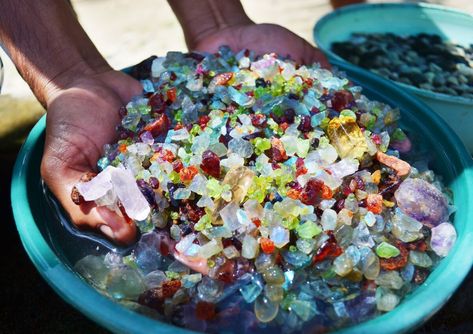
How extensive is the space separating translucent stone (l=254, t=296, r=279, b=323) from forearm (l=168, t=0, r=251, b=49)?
82 centimetres

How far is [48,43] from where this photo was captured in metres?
1.22

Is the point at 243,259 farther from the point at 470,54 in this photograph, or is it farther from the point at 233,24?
the point at 470,54

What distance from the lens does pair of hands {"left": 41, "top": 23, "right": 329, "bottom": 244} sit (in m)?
0.97

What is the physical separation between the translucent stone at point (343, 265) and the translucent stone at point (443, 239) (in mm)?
172

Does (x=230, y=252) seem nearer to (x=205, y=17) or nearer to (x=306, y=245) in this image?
(x=306, y=245)

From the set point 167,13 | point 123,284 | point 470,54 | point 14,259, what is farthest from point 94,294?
point 167,13

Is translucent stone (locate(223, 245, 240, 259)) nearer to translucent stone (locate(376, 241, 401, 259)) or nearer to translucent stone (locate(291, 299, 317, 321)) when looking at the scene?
translucent stone (locate(291, 299, 317, 321))

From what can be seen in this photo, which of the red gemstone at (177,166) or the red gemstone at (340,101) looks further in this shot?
the red gemstone at (340,101)

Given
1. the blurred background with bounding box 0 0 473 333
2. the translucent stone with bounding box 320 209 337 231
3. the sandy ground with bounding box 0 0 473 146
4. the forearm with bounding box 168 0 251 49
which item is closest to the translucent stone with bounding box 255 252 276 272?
the translucent stone with bounding box 320 209 337 231

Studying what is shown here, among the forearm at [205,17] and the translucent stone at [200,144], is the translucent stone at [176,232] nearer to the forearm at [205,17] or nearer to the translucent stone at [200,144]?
the translucent stone at [200,144]

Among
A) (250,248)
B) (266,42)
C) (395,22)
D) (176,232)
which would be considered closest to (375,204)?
(250,248)

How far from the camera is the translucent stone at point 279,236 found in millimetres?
871

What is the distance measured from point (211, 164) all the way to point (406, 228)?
1.15ft

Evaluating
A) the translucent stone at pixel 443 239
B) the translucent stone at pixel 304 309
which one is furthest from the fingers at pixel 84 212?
the translucent stone at pixel 443 239
